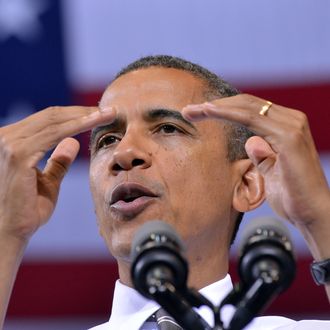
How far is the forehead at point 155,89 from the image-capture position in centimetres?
193

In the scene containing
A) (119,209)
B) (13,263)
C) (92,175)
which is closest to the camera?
(13,263)

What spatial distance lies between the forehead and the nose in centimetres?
10

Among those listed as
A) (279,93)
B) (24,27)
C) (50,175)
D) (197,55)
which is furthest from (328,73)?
(50,175)

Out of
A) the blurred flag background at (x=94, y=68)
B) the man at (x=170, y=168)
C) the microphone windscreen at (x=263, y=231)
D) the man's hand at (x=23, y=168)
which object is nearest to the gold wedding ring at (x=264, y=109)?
the man at (x=170, y=168)

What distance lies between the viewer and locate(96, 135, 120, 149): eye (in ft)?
6.38

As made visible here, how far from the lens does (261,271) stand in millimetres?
1178

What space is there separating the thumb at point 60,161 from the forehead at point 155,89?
171mm

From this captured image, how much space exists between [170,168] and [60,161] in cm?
22

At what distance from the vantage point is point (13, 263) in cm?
169

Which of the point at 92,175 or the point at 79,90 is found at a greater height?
the point at 92,175

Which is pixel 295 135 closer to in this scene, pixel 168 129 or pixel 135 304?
pixel 168 129

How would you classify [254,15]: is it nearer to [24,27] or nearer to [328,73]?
[328,73]

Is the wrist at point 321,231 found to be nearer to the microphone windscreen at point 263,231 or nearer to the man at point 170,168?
the man at point 170,168

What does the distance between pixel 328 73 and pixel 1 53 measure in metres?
1.06
